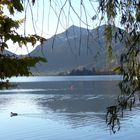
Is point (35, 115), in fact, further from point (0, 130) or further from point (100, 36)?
point (100, 36)

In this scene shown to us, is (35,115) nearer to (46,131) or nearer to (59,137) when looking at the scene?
(46,131)

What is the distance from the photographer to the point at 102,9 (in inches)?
110

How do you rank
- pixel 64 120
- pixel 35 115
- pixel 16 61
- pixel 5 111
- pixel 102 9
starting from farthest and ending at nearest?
pixel 5 111 < pixel 35 115 < pixel 64 120 < pixel 16 61 < pixel 102 9

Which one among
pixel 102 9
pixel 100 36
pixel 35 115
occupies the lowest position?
Answer: pixel 35 115

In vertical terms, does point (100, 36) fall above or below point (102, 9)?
below

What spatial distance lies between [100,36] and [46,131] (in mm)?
35143

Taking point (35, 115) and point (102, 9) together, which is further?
point (35, 115)

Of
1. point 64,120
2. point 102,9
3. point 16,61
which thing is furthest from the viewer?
point 64,120

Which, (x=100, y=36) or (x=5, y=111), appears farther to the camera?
(x=5, y=111)

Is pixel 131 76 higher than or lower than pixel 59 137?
higher

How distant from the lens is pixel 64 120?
1832 inches

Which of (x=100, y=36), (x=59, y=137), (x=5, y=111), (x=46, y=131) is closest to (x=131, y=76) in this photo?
(x=100, y=36)

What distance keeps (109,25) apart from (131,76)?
43 cm

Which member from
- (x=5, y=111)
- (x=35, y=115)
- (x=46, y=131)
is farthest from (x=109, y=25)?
(x=5, y=111)
